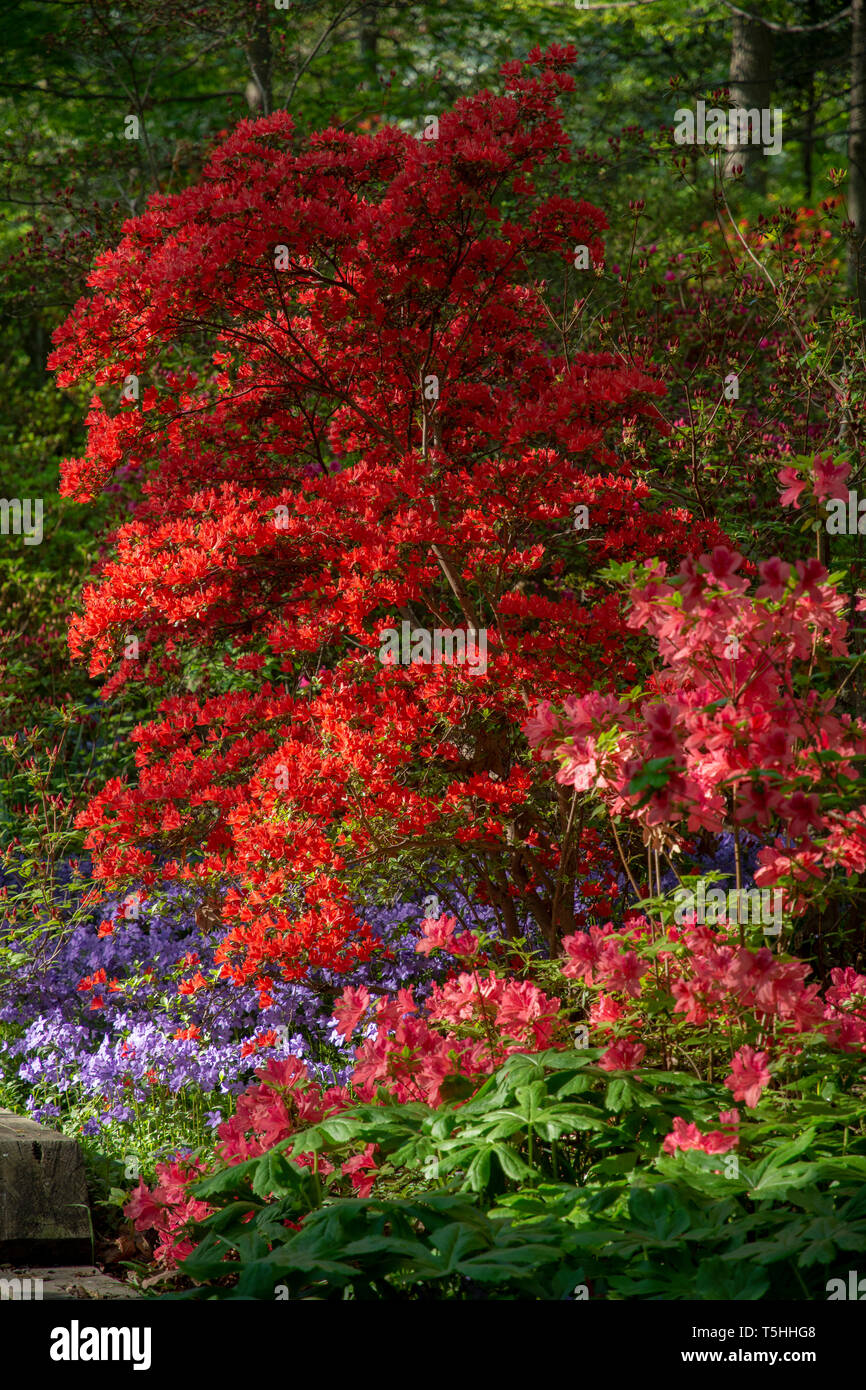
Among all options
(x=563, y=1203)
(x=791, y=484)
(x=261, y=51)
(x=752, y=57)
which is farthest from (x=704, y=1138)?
(x=752, y=57)

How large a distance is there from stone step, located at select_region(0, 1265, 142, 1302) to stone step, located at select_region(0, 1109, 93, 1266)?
4 cm

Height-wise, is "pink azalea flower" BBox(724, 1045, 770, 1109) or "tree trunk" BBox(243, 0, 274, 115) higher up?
"tree trunk" BBox(243, 0, 274, 115)

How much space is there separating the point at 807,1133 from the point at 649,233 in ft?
32.4

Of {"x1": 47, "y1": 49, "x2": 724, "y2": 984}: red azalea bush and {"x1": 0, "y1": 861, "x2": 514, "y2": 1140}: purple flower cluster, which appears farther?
{"x1": 0, "y1": 861, "x2": 514, "y2": 1140}: purple flower cluster

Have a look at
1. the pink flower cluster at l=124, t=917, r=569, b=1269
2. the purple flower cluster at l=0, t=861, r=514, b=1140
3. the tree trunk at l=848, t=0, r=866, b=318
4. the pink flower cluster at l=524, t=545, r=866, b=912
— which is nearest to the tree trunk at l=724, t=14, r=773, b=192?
the tree trunk at l=848, t=0, r=866, b=318

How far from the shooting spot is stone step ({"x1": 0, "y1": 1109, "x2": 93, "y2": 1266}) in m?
3.12

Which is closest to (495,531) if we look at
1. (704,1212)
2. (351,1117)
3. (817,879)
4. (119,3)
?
(817,879)

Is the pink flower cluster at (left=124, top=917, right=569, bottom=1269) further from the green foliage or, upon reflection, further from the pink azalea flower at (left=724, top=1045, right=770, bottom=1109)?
the pink azalea flower at (left=724, top=1045, right=770, bottom=1109)

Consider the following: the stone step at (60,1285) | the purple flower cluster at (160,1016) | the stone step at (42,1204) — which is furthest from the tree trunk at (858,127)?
the stone step at (60,1285)

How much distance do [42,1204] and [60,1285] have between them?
31 cm

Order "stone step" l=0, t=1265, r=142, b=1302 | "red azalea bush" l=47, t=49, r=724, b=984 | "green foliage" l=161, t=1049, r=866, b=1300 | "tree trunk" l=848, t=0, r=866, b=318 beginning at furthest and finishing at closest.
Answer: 1. "tree trunk" l=848, t=0, r=866, b=318
2. "red azalea bush" l=47, t=49, r=724, b=984
3. "stone step" l=0, t=1265, r=142, b=1302
4. "green foliage" l=161, t=1049, r=866, b=1300

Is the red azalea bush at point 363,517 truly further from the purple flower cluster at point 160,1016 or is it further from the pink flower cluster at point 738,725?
the pink flower cluster at point 738,725

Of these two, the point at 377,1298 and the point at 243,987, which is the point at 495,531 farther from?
the point at 377,1298

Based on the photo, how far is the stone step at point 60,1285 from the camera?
271 cm
